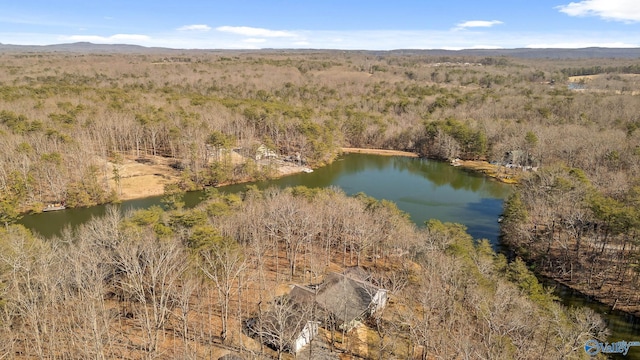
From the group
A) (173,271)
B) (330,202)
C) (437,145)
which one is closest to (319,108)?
(437,145)

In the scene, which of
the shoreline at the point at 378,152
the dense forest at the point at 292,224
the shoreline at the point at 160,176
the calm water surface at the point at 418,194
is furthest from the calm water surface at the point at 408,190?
the dense forest at the point at 292,224

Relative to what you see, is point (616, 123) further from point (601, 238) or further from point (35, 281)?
point (35, 281)

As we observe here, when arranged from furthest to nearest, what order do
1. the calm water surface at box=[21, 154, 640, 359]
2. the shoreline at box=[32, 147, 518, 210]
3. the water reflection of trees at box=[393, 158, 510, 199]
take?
the water reflection of trees at box=[393, 158, 510, 199]
the shoreline at box=[32, 147, 518, 210]
the calm water surface at box=[21, 154, 640, 359]

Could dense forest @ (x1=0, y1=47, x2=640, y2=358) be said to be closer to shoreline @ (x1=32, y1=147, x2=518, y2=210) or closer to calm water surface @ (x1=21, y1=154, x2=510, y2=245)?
shoreline @ (x1=32, y1=147, x2=518, y2=210)

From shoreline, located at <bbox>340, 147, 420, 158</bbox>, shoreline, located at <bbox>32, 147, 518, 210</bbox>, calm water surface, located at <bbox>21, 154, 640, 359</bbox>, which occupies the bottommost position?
calm water surface, located at <bbox>21, 154, 640, 359</bbox>

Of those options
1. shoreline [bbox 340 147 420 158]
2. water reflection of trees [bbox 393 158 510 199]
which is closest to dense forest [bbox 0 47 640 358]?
shoreline [bbox 340 147 420 158]
